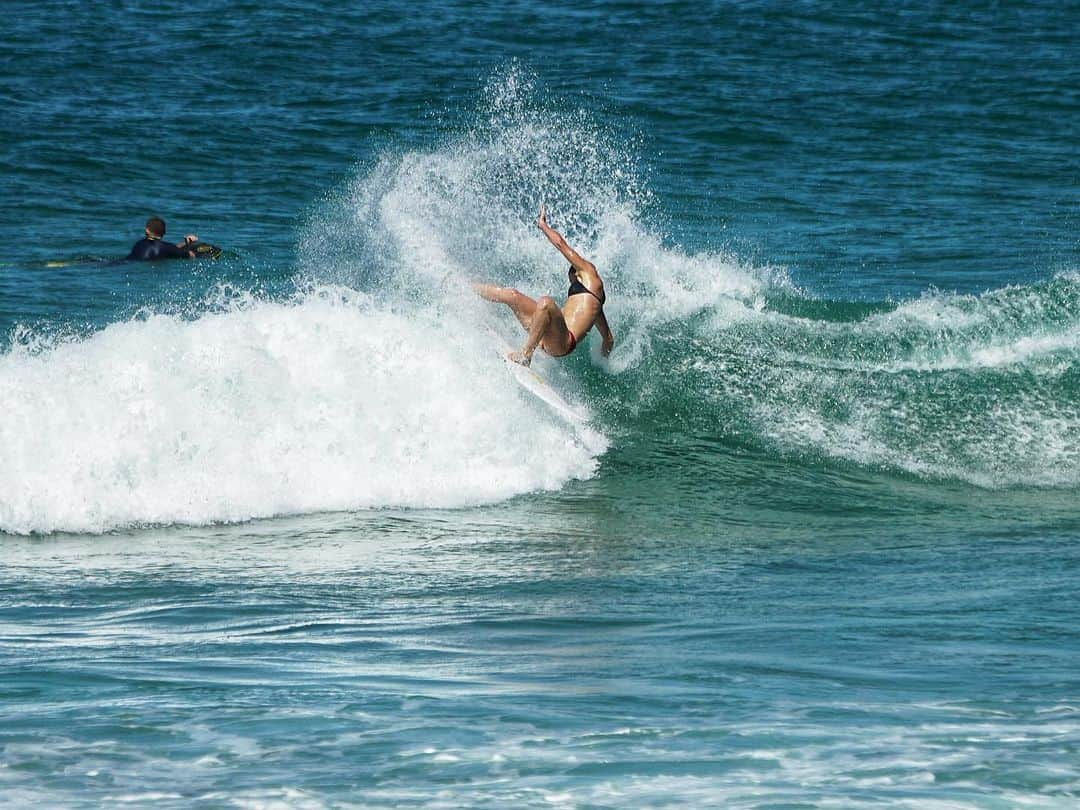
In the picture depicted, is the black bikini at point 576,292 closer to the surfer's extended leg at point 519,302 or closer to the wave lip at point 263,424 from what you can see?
the surfer's extended leg at point 519,302

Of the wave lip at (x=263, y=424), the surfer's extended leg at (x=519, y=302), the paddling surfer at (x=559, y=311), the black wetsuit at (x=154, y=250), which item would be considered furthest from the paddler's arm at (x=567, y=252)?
the black wetsuit at (x=154, y=250)

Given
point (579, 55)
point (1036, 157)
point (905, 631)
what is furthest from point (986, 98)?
point (905, 631)

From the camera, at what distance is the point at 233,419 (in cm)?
1046

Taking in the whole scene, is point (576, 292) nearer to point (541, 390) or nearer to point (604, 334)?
point (604, 334)

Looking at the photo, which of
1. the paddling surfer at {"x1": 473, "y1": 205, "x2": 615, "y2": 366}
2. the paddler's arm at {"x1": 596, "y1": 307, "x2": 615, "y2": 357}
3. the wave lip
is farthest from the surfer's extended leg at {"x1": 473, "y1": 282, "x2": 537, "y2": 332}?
the wave lip

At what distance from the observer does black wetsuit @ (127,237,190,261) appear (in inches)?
752

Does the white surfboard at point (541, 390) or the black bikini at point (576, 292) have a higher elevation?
the black bikini at point (576, 292)

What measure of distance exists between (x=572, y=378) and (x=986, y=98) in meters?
18.6

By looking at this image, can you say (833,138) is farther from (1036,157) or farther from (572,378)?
(572,378)

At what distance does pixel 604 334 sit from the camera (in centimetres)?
1285

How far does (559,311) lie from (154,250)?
8.79 metres

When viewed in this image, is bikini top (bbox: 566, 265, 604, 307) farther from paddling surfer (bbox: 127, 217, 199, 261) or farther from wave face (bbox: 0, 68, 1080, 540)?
paddling surfer (bbox: 127, 217, 199, 261)

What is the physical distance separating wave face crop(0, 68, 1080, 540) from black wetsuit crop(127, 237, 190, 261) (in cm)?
399

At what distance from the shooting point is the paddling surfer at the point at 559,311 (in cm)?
1188
